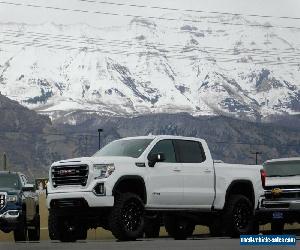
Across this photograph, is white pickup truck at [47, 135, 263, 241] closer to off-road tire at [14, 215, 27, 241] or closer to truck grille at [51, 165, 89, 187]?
truck grille at [51, 165, 89, 187]

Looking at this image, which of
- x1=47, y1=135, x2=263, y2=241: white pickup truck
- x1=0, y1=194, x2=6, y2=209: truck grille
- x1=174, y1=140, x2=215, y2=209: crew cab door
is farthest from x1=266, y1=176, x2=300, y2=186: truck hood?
x1=0, y1=194, x2=6, y2=209: truck grille

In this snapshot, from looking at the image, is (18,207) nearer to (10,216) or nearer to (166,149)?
(10,216)

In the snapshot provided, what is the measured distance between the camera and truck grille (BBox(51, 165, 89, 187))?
18859 millimetres

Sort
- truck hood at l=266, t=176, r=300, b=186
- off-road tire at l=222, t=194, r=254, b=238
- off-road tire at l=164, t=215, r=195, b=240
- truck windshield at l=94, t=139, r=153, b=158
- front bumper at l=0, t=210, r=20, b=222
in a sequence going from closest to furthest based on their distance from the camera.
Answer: truck windshield at l=94, t=139, r=153, b=158
off-road tire at l=222, t=194, r=254, b=238
off-road tire at l=164, t=215, r=195, b=240
front bumper at l=0, t=210, r=20, b=222
truck hood at l=266, t=176, r=300, b=186

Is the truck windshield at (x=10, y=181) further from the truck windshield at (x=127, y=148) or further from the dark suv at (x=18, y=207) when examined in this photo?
the truck windshield at (x=127, y=148)

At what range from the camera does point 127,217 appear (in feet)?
61.6

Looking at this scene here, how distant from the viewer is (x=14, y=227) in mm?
22734

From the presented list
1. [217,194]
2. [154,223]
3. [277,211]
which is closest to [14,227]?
[154,223]

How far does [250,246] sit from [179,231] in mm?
5734

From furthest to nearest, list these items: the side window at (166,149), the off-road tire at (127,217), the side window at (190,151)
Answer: the side window at (190,151) → the side window at (166,149) → the off-road tire at (127,217)

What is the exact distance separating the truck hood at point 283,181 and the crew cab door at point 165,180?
5.09 meters

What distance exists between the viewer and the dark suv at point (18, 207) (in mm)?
22609

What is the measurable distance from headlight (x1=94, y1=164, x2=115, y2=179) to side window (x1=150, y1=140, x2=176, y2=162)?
5.50ft

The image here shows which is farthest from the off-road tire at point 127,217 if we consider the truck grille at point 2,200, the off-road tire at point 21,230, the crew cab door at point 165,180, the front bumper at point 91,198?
the truck grille at point 2,200
